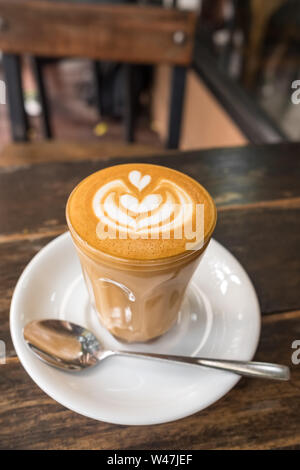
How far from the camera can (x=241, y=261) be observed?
1.85 ft

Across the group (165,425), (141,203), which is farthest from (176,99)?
(165,425)

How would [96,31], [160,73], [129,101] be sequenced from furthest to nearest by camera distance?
[160,73] → [129,101] → [96,31]

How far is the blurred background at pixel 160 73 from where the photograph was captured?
958 mm

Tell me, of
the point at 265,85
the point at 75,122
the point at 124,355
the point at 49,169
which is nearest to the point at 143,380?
the point at 124,355

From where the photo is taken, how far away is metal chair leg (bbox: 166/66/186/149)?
3.36ft

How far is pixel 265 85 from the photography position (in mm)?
1752

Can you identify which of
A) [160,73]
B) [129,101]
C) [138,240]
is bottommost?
[160,73]

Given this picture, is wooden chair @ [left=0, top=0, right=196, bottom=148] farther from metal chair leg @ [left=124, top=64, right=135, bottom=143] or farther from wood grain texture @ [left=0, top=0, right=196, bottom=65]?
metal chair leg @ [left=124, top=64, right=135, bottom=143]

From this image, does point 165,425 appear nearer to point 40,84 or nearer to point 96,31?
point 96,31

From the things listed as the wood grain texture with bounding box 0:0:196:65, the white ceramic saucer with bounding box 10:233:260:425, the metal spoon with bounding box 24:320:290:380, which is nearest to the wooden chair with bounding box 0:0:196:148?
the wood grain texture with bounding box 0:0:196:65

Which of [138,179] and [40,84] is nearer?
[138,179]

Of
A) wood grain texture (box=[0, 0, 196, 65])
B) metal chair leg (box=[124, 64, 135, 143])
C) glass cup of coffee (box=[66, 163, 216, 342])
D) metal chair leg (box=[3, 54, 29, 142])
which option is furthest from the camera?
metal chair leg (box=[124, 64, 135, 143])

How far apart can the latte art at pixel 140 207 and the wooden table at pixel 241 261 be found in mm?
192

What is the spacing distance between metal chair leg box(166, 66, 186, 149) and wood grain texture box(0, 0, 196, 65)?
35mm
